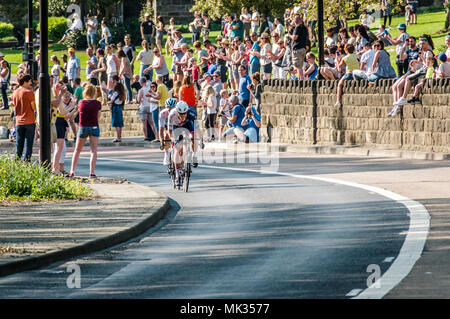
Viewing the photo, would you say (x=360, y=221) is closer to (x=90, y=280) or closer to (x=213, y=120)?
(x=90, y=280)

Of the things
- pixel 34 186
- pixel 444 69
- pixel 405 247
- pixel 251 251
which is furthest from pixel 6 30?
pixel 405 247

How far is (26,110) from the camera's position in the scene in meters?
20.3

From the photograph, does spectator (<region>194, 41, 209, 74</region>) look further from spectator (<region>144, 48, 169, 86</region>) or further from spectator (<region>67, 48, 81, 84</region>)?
spectator (<region>67, 48, 81, 84</region>)

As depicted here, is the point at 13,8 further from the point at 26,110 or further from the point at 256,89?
the point at 26,110

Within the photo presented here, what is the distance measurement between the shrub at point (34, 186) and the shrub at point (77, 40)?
1448 inches

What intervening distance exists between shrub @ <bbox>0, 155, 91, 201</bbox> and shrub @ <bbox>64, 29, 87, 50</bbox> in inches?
1448

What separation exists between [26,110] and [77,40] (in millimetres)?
34167

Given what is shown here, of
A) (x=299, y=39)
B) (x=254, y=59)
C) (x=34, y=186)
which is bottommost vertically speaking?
(x=34, y=186)

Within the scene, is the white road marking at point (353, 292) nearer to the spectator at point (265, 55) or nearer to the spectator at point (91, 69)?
the spectator at point (265, 55)

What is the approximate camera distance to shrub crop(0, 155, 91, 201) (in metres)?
16.8

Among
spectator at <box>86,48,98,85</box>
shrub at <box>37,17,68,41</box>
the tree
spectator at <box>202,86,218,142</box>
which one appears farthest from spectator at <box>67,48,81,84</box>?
the tree

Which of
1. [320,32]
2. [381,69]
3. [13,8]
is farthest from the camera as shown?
[13,8]

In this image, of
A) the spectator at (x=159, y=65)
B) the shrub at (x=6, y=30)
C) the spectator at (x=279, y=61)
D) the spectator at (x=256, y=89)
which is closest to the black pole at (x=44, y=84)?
the spectator at (x=256, y=89)

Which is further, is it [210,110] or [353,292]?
[210,110]
